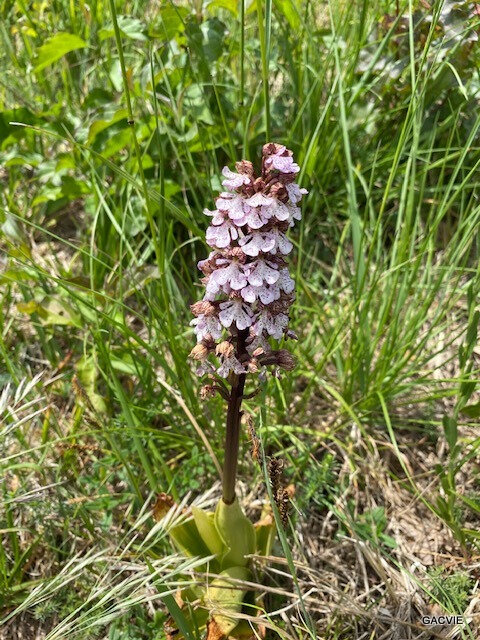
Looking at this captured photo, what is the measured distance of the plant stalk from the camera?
4.45 ft

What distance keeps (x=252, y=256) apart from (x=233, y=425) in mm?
440

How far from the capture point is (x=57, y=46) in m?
2.42

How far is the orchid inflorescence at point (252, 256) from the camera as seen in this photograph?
122 centimetres

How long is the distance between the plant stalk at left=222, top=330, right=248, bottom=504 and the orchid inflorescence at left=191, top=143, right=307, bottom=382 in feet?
0.10

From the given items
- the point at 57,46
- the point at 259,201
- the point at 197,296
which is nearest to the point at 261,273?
the point at 259,201

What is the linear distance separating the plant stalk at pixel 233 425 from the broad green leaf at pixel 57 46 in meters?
1.61

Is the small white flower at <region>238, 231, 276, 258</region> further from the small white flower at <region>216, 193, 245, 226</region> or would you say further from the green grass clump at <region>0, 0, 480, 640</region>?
the green grass clump at <region>0, 0, 480, 640</region>

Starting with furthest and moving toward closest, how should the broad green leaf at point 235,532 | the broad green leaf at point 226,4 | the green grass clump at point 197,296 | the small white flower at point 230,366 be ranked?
the broad green leaf at point 226,4 → the green grass clump at point 197,296 → the broad green leaf at point 235,532 → the small white flower at point 230,366

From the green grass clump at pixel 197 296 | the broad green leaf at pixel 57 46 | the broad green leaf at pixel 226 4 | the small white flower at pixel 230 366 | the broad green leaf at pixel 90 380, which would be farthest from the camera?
the broad green leaf at pixel 57 46

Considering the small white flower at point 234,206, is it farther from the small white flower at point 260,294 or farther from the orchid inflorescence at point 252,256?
the small white flower at point 260,294

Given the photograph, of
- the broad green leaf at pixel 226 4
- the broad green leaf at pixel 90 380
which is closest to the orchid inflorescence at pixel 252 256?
the broad green leaf at pixel 90 380

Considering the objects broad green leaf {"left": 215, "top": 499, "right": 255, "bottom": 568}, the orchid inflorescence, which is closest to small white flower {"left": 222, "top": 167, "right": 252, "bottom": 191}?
the orchid inflorescence

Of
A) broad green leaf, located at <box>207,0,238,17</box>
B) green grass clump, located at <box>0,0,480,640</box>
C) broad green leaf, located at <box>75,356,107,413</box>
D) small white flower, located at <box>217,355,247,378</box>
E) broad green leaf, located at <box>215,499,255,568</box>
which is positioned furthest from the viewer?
broad green leaf, located at <box>207,0,238,17</box>

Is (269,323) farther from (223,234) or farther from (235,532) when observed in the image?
(235,532)
